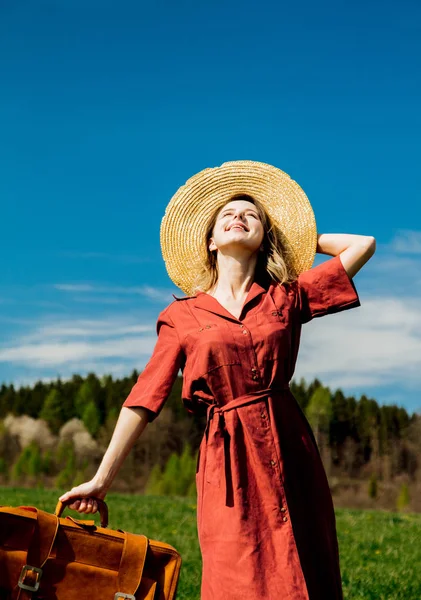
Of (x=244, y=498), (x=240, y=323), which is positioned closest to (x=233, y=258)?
(x=240, y=323)

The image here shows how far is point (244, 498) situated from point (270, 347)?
2.14 ft

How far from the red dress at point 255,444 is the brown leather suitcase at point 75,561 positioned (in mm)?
228

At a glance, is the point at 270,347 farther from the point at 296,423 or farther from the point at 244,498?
the point at 244,498

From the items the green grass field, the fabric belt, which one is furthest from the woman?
the green grass field

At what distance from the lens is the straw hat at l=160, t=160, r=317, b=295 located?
3799mm

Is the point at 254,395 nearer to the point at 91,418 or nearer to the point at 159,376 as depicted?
the point at 159,376

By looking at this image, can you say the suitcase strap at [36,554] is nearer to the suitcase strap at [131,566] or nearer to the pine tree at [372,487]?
the suitcase strap at [131,566]

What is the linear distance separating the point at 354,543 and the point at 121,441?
6.62 meters

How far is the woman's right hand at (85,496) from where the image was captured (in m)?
3.13

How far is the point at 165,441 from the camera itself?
29.4 meters

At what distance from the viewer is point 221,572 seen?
296cm

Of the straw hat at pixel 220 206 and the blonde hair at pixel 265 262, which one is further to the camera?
the straw hat at pixel 220 206

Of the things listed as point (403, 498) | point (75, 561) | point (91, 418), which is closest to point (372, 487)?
point (403, 498)

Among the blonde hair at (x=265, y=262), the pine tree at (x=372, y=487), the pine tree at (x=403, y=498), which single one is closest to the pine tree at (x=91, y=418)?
the pine tree at (x=372, y=487)
